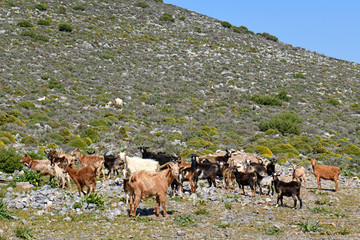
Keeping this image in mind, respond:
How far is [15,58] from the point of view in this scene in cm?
4619

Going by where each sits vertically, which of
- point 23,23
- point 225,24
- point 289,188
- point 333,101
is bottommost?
point 289,188

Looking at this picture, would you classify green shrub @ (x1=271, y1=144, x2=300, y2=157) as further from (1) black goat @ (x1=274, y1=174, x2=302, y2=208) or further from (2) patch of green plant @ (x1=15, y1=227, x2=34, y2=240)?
(2) patch of green plant @ (x1=15, y1=227, x2=34, y2=240)

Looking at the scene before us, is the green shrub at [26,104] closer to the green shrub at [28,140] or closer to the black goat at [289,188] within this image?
the green shrub at [28,140]

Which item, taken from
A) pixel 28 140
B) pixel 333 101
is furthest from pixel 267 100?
pixel 28 140

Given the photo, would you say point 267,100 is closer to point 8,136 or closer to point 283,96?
point 283,96

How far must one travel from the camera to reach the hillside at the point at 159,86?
29438 mm

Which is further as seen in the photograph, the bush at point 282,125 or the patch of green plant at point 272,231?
the bush at point 282,125

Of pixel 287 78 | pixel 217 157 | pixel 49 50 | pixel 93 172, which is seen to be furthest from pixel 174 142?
pixel 287 78

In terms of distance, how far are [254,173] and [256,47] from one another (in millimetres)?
63559

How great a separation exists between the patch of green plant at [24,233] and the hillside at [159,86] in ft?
48.7

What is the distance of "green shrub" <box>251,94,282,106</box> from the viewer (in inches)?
1855

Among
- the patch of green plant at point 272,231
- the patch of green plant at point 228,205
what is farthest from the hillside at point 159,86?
the patch of green plant at point 272,231

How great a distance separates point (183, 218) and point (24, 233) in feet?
14.8

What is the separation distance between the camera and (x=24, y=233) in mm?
8289
